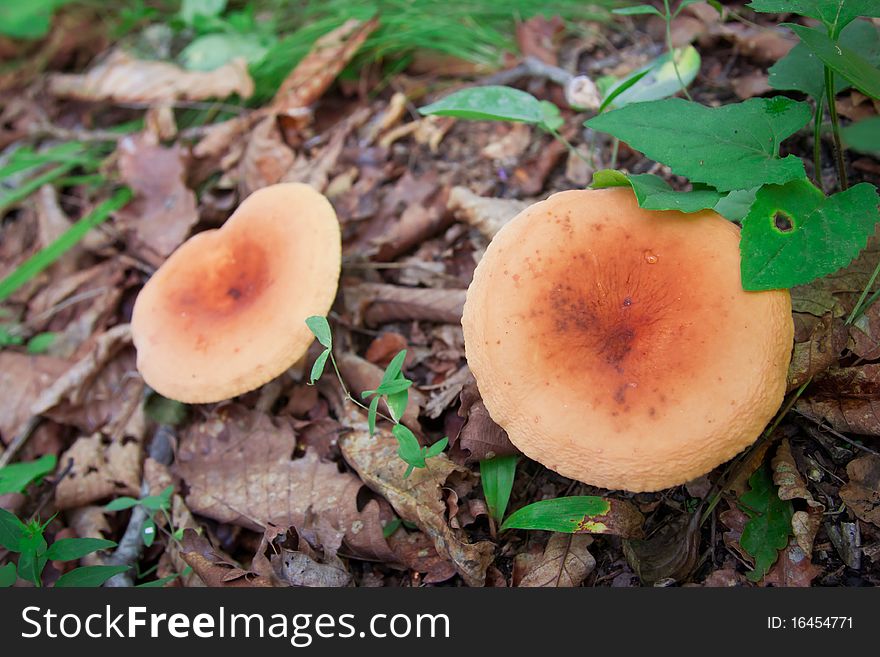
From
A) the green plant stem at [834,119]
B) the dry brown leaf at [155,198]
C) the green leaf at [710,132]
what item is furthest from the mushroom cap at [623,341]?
the dry brown leaf at [155,198]

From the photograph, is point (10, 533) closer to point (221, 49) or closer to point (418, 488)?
point (418, 488)

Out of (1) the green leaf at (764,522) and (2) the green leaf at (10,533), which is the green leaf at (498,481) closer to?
(1) the green leaf at (764,522)

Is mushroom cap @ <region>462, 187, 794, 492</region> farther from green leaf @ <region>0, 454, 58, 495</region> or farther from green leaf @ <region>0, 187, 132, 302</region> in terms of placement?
green leaf @ <region>0, 187, 132, 302</region>

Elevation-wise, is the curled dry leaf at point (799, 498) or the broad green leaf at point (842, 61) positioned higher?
Result: the broad green leaf at point (842, 61)

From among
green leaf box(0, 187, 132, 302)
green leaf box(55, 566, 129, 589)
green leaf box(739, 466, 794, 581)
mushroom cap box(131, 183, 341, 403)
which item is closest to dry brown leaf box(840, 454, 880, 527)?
green leaf box(739, 466, 794, 581)

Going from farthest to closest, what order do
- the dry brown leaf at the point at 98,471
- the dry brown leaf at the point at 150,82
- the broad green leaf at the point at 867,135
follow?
1. the dry brown leaf at the point at 150,82
2. the dry brown leaf at the point at 98,471
3. the broad green leaf at the point at 867,135

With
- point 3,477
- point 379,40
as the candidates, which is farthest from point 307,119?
point 3,477

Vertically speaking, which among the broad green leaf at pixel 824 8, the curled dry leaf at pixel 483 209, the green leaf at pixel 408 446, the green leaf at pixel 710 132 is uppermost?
the broad green leaf at pixel 824 8
